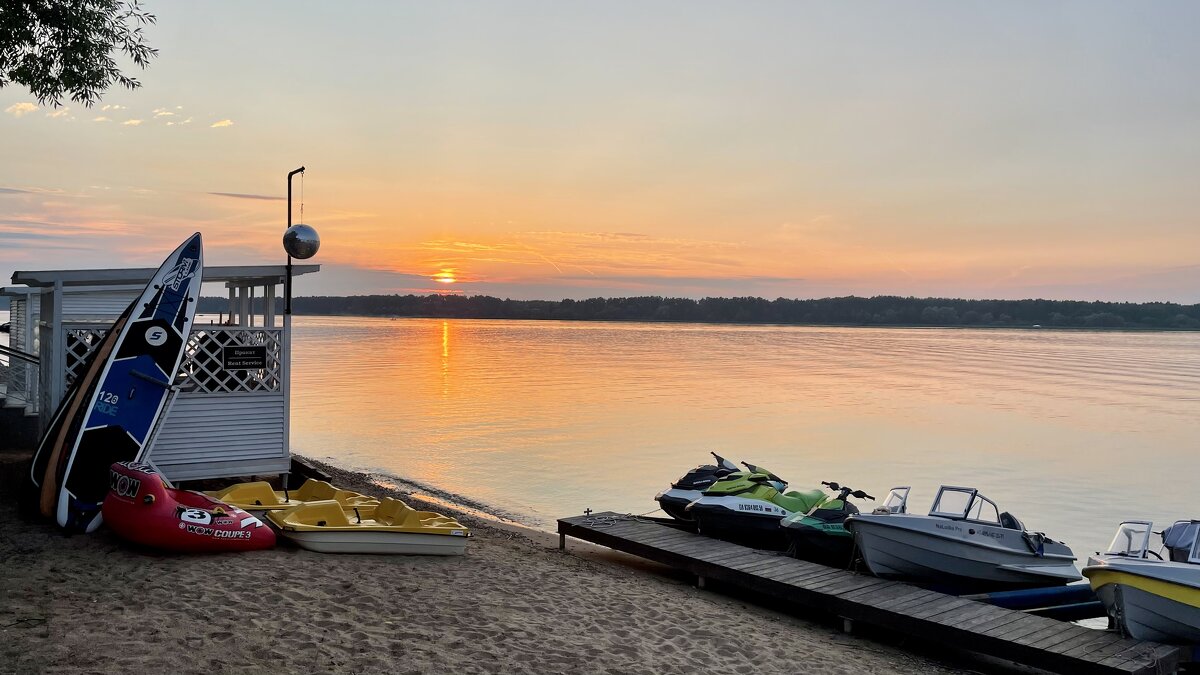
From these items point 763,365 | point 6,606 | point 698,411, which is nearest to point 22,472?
point 6,606

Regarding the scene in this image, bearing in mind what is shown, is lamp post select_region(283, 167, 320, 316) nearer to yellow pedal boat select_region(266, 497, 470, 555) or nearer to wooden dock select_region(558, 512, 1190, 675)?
yellow pedal boat select_region(266, 497, 470, 555)

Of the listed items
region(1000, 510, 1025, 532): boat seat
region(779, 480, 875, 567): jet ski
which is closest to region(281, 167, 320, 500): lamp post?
region(779, 480, 875, 567): jet ski

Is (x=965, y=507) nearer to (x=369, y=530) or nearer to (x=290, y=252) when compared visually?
(x=369, y=530)

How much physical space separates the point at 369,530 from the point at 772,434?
2262 centimetres

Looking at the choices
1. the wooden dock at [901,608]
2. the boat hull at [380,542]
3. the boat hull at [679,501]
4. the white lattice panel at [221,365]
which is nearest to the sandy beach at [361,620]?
the boat hull at [380,542]

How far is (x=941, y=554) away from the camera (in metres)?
9.88

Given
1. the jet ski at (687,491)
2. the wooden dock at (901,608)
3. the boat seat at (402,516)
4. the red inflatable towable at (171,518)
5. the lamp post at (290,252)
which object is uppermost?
the lamp post at (290,252)

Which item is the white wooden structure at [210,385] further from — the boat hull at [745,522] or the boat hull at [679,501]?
the boat hull at [745,522]

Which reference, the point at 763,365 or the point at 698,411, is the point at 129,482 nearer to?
the point at 698,411

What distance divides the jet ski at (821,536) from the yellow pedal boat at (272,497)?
5.11 metres

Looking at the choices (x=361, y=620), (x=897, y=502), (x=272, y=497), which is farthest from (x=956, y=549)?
(x=272, y=497)

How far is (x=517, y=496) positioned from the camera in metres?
18.9

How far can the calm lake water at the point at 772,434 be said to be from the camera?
67.1 feet

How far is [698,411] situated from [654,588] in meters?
26.3
